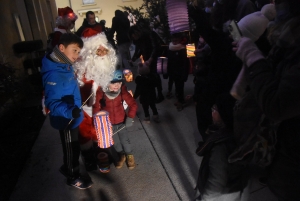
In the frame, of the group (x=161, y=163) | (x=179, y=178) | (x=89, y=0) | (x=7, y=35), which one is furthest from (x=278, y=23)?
(x=89, y=0)

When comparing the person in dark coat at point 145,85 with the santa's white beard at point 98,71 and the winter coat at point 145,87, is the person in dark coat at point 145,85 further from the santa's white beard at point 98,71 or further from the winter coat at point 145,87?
the santa's white beard at point 98,71

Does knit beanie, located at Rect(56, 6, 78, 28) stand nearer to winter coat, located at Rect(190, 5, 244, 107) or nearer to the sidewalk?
the sidewalk

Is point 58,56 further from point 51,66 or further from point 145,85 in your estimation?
point 145,85

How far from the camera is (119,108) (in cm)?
293

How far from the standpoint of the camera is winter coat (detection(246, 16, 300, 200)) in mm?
1081

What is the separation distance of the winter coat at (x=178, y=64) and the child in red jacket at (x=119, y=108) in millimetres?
1752

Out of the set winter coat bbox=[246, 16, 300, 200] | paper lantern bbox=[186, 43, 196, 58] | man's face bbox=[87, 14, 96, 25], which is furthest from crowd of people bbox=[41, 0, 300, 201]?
man's face bbox=[87, 14, 96, 25]

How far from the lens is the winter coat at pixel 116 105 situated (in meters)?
2.83

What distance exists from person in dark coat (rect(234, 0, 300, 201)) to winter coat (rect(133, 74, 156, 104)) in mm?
2652

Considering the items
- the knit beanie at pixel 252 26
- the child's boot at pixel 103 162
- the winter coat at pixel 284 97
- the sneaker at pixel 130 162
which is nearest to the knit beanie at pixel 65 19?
the child's boot at pixel 103 162

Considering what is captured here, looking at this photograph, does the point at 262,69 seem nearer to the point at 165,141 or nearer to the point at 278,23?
the point at 278,23

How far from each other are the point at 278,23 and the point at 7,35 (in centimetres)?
660

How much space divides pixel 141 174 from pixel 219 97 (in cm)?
154

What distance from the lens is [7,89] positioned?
4074 millimetres
